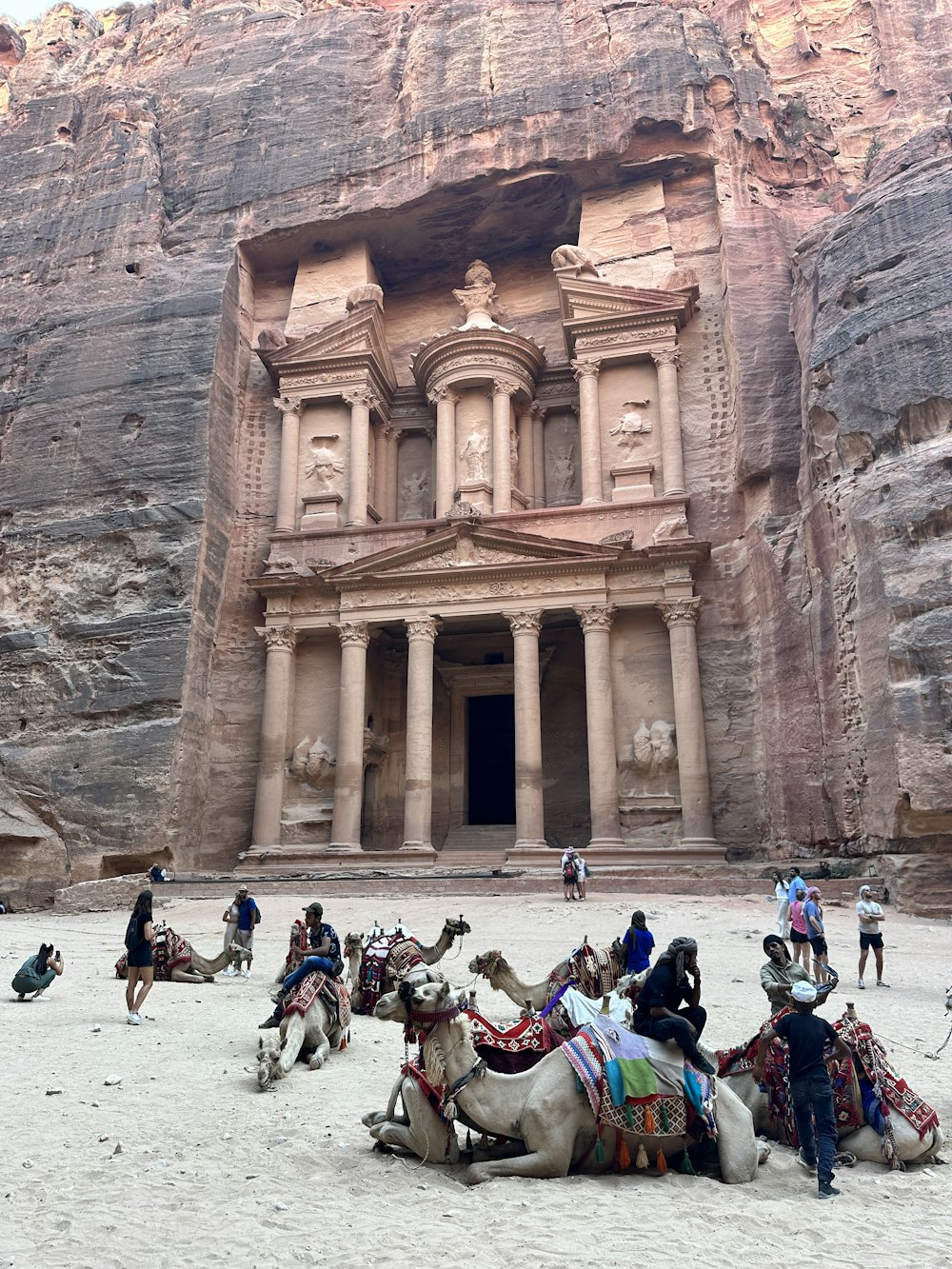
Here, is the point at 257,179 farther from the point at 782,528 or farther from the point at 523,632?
the point at 782,528

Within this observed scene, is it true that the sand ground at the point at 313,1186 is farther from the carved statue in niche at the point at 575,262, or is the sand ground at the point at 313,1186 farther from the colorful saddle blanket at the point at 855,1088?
the carved statue in niche at the point at 575,262

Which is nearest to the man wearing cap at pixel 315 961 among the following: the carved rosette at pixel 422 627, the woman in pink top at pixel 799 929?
the woman in pink top at pixel 799 929

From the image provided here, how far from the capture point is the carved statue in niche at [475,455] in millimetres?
28547

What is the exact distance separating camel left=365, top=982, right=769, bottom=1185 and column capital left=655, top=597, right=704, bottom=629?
19.7 metres

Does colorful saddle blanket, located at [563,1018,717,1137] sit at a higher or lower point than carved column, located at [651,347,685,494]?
lower

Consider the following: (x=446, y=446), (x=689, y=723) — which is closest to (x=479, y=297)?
(x=446, y=446)

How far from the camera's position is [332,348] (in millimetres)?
29844

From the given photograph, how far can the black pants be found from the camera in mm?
5336

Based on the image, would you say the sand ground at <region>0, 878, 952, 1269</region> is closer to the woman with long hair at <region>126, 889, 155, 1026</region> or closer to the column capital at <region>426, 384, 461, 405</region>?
the woman with long hair at <region>126, 889, 155, 1026</region>

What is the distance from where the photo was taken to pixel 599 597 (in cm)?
2500

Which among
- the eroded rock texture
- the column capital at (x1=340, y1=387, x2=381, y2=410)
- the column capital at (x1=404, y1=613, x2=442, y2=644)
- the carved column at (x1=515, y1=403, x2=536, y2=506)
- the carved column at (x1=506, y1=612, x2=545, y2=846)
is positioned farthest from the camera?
the column capital at (x1=340, y1=387, x2=381, y2=410)

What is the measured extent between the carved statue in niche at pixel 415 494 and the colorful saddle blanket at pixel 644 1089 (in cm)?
2667

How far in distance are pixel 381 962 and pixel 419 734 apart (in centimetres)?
1534

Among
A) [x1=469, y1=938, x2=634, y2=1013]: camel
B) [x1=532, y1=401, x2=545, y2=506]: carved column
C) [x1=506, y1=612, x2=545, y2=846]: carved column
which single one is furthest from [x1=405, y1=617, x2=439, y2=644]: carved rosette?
[x1=469, y1=938, x2=634, y2=1013]: camel
